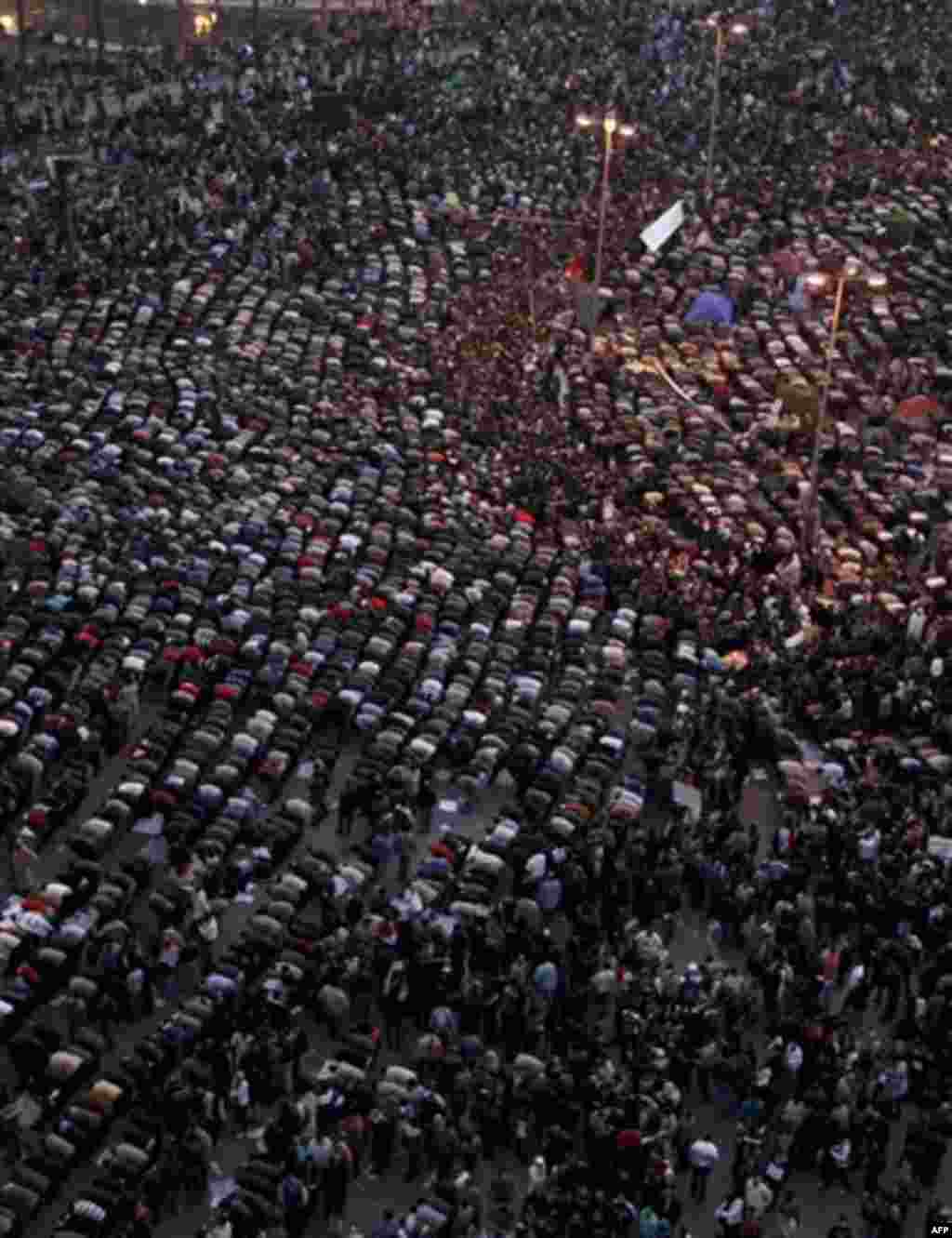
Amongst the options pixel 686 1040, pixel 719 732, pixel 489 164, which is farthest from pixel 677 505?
pixel 489 164

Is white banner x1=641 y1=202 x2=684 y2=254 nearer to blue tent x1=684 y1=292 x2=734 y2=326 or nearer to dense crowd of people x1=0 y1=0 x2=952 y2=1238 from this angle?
dense crowd of people x1=0 y1=0 x2=952 y2=1238

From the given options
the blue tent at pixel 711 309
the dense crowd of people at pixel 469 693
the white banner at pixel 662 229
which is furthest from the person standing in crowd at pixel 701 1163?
the white banner at pixel 662 229

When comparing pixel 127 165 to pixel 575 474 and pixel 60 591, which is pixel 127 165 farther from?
pixel 60 591

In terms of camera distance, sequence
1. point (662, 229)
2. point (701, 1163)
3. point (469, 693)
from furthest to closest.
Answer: point (662, 229)
point (469, 693)
point (701, 1163)

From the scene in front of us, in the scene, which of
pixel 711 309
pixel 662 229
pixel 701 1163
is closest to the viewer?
pixel 701 1163

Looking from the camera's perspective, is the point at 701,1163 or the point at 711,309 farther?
the point at 711,309

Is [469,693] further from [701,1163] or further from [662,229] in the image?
[662,229]

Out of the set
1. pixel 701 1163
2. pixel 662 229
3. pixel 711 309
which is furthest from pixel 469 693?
pixel 662 229

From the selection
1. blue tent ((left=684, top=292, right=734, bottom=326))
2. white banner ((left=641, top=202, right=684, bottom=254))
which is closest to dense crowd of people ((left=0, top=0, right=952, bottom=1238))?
blue tent ((left=684, top=292, right=734, bottom=326))
